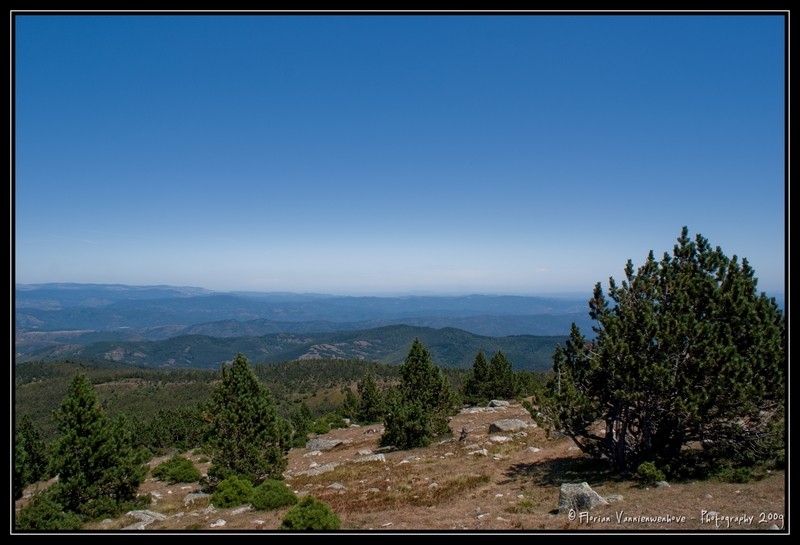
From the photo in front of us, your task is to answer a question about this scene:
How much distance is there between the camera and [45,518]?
597 inches

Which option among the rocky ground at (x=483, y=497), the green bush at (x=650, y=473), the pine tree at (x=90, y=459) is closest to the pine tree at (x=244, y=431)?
the rocky ground at (x=483, y=497)

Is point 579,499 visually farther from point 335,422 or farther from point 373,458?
point 335,422

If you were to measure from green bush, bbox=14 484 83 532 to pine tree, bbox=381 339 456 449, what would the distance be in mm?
19157

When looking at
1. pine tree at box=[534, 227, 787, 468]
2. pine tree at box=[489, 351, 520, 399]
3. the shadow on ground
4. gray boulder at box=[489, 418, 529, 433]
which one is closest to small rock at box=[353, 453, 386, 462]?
gray boulder at box=[489, 418, 529, 433]

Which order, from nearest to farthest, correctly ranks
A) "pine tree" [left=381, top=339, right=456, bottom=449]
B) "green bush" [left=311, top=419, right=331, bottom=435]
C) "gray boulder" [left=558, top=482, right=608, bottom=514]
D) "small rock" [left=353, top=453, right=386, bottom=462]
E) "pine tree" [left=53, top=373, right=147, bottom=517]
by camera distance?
"gray boulder" [left=558, top=482, right=608, bottom=514] < "pine tree" [left=53, top=373, right=147, bottom=517] < "small rock" [left=353, top=453, right=386, bottom=462] < "pine tree" [left=381, top=339, right=456, bottom=449] < "green bush" [left=311, top=419, right=331, bottom=435]

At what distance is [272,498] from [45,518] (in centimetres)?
825

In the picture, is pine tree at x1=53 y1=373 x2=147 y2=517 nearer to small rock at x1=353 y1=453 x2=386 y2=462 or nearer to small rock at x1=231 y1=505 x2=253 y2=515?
small rock at x1=231 y1=505 x2=253 y2=515

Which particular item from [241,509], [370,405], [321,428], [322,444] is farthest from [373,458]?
[370,405]

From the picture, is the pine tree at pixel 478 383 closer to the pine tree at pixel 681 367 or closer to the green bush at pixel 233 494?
the pine tree at pixel 681 367

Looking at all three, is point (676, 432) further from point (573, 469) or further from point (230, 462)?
point (230, 462)

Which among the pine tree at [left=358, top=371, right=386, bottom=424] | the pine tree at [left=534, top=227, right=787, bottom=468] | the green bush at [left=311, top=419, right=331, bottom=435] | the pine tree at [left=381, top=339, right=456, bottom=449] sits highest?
the pine tree at [left=534, top=227, right=787, bottom=468]

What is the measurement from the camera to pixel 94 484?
17891mm

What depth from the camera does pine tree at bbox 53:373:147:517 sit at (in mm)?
17641
